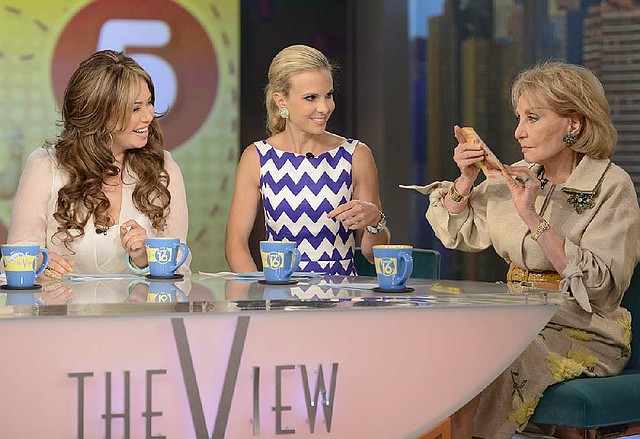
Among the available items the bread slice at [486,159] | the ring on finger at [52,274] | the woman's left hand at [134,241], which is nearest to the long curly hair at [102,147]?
the woman's left hand at [134,241]

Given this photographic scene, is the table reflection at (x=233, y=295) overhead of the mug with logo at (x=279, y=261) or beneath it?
beneath

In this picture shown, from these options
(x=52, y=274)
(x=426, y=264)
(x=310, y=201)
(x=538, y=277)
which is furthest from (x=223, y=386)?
(x=310, y=201)

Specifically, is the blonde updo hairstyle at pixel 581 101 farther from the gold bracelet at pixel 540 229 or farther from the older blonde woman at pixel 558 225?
the gold bracelet at pixel 540 229

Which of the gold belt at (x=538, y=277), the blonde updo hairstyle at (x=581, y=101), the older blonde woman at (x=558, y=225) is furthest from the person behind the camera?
the blonde updo hairstyle at (x=581, y=101)

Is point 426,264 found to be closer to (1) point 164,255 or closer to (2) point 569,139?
(2) point 569,139

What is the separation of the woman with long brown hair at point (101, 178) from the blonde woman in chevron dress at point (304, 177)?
0.39 metres

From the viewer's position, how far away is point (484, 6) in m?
5.67

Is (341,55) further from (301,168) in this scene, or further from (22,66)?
(301,168)

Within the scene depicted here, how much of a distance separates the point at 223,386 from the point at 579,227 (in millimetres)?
1377

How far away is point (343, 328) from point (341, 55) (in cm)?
397

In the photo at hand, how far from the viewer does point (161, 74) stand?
5.84 meters

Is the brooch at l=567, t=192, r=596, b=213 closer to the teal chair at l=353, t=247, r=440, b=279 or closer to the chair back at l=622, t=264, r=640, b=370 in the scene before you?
the chair back at l=622, t=264, r=640, b=370

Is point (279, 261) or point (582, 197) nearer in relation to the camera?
point (279, 261)

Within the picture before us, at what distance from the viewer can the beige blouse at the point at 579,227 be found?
10.2 ft
